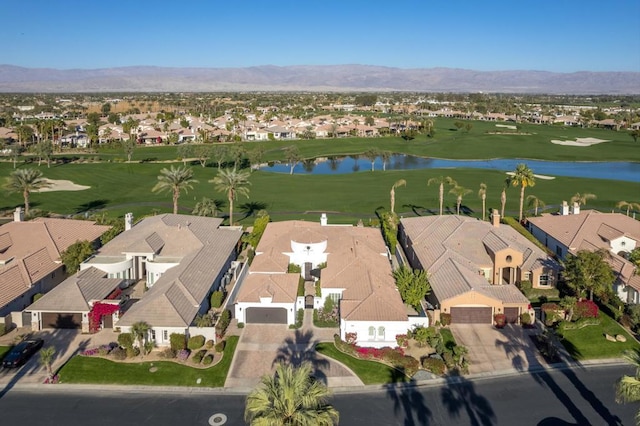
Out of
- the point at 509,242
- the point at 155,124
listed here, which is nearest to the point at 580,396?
the point at 509,242

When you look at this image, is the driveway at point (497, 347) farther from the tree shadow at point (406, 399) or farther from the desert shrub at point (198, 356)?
the desert shrub at point (198, 356)

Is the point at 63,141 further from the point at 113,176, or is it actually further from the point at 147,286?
the point at 147,286

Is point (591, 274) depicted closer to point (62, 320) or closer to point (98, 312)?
point (98, 312)

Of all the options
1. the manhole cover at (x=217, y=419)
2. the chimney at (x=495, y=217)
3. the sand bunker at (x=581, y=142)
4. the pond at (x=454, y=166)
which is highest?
the sand bunker at (x=581, y=142)

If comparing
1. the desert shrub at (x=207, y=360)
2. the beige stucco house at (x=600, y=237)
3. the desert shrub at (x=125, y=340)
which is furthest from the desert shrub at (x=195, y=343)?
the beige stucco house at (x=600, y=237)

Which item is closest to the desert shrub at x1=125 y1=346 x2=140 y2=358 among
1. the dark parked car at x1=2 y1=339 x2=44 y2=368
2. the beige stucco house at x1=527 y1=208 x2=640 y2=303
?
the dark parked car at x1=2 y1=339 x2=44 y2=368

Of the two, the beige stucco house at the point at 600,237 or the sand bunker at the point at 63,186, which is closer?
the beige stucco house at the point at 600,237
